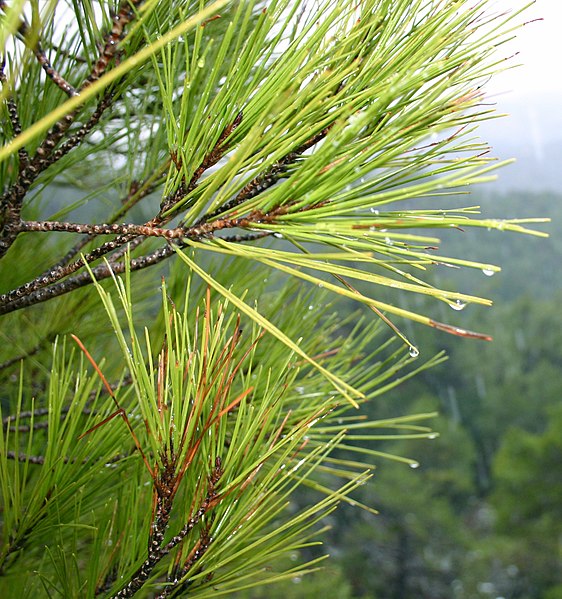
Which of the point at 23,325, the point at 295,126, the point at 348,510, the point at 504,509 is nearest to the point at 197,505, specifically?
the point at 295,126

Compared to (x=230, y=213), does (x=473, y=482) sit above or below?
below

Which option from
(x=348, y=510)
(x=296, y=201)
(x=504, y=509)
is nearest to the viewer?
(x=296, y=201)

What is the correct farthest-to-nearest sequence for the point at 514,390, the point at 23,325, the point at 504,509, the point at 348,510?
the point at 514,390, the point at 348,510, the point at 504,509, the point at 23,325

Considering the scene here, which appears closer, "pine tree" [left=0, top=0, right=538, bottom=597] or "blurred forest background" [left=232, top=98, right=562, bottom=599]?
"pine tree" [left=0, top=0, right=538, bottom=597]

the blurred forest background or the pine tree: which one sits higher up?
the pine tree

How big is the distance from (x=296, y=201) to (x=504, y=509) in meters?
7.48

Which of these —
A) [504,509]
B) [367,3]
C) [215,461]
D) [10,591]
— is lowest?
[504,509]

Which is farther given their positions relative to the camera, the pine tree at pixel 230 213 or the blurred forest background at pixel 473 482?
the blurred forest background at pixel 473 482

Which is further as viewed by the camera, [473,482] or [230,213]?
[473,482]

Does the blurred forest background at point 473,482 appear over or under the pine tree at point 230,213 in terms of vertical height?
under

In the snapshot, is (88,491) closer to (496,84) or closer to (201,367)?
(201,367)

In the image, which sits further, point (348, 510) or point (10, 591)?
point (348, 510)

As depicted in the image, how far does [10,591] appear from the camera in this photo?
492 mm

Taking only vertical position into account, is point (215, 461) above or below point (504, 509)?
above
